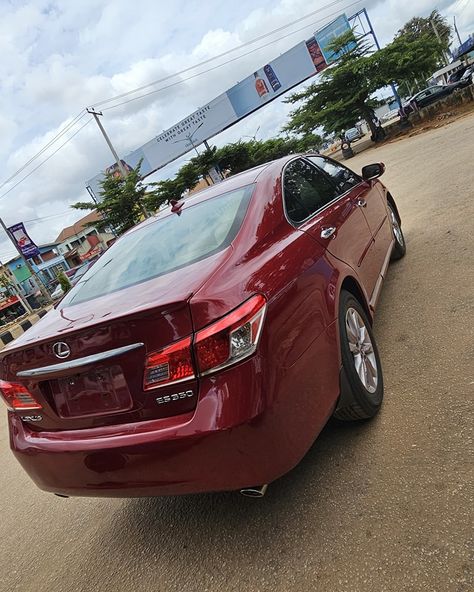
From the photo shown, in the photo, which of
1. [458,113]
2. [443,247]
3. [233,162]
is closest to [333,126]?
[458,113]

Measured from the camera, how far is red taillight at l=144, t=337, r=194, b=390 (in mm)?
1691

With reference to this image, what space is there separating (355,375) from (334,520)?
27.1 inches

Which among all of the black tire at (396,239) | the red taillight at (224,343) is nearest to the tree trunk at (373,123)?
the black tire at (396,239)

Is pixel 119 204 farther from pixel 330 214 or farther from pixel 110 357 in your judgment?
pixel 110 357

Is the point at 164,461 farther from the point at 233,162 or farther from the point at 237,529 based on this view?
the point at 233,162

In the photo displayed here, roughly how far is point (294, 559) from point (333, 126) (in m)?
28.2

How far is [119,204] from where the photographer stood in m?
28.8

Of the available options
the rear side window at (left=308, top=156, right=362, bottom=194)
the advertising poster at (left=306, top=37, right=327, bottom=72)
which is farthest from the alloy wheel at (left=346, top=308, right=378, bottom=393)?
the advertising poster at (left=306, top=37, right=327, bottom=72)

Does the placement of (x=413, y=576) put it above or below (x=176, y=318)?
below

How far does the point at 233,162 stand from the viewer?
1425 inches

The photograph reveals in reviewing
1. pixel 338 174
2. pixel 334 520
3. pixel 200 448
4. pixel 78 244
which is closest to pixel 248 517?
pixel 334 520

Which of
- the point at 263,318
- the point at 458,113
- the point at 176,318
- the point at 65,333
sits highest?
the point at 65,333

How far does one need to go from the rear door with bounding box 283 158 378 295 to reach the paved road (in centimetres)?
70

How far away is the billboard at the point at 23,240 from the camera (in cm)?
2805
